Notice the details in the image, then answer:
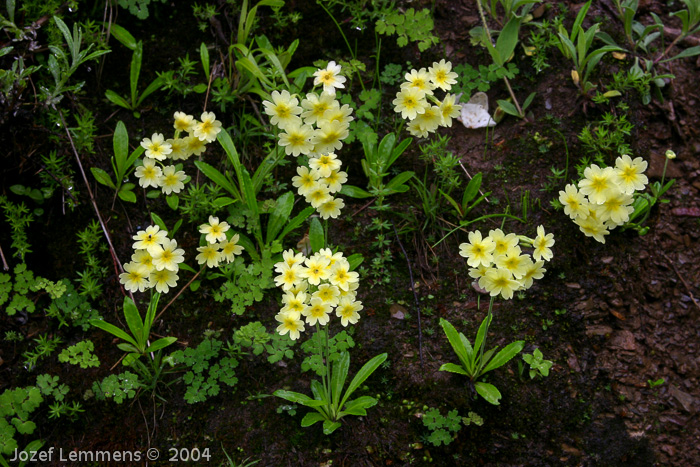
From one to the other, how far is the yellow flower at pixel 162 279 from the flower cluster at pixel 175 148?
484 millimetres

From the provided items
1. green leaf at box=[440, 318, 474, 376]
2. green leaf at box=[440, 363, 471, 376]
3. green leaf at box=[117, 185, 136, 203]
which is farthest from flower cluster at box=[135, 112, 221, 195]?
green leaf at box=[440, 363, 471, 376]

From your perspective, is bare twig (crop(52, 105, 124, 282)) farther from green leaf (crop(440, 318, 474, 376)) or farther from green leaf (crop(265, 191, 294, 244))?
green leaf (crop(440, 318, 474, 376))

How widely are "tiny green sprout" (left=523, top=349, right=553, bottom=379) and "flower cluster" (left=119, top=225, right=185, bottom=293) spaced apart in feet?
5.33

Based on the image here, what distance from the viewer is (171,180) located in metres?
2.69

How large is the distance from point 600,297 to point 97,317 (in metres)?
2.46

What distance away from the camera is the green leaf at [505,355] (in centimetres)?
236

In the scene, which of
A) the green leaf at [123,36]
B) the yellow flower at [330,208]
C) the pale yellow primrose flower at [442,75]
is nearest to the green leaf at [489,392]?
the yellow flower at [330,208]

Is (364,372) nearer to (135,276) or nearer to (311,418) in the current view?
(311,418)

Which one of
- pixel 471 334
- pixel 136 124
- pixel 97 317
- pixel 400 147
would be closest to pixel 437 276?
pixel 471 334

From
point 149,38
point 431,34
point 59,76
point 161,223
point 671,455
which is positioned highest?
point 149,38

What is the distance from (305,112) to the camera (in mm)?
2398

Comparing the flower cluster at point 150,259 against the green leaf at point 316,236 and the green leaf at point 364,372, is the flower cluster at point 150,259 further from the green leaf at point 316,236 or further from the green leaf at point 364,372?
the green leaf at point 364,372

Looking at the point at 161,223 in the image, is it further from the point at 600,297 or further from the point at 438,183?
the point at 600,297

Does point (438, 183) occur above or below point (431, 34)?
below
